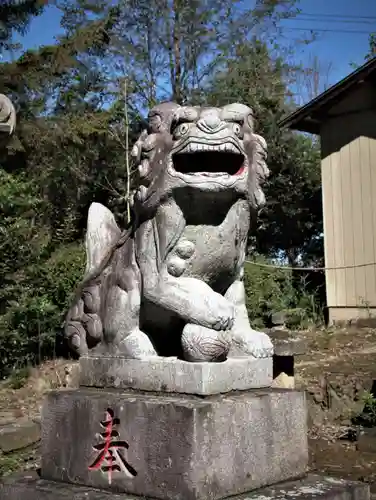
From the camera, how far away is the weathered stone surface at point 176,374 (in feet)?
9.65

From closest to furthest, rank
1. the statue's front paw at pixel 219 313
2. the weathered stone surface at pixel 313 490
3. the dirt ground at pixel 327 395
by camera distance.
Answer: the weathered stone surface at pixel 313 490 → the statue's front paw at pixel 219 313 → the dirt ground at pixel 327 395

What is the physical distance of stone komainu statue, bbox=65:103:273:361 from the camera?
306cm

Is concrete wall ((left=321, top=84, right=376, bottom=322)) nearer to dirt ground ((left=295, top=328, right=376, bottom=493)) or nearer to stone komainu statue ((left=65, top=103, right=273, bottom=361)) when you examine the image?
dirt ground ((left=295, top=328, right=376, bottom=493))

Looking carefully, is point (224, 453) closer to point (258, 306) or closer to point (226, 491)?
point (226, 491)

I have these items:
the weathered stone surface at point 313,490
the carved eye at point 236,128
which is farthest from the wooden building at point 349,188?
the carved eye at point 236,128

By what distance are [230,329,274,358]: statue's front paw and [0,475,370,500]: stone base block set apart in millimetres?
608

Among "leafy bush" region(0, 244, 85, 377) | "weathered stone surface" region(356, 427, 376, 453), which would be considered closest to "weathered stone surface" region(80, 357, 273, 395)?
"weathered stone surface" region(356, 427, 376, 453)

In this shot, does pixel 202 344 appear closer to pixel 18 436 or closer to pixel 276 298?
pixel 18 436

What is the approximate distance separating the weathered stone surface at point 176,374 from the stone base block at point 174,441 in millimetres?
46

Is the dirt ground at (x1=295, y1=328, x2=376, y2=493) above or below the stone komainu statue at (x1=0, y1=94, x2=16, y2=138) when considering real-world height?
below

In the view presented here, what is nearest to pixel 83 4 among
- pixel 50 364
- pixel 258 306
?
pixel 258 306

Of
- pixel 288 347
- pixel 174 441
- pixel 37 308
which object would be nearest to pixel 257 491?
pixel 174 441

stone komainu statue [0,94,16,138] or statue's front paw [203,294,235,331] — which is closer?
statue's front paw [203,294,235,331]

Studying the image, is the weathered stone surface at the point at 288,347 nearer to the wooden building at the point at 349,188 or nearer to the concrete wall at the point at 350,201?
the wooden building at the point at 349,188
